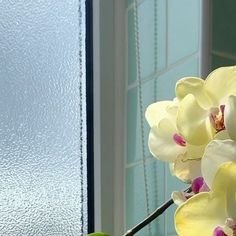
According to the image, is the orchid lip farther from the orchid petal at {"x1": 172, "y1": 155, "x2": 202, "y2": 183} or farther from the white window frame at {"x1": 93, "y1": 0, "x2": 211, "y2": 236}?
the white window frame at {"x1": 93, "y1": 0, "x2": 211, "y2": 236}

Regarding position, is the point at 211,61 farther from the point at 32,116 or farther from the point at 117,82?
the point at 32,116

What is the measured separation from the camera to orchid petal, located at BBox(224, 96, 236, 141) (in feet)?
1.40

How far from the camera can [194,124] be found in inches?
18.5

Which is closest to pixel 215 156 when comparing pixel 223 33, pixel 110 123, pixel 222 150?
pixel 222 150

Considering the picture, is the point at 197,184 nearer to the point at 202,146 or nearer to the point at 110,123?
the point at 202,146

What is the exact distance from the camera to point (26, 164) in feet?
3.80

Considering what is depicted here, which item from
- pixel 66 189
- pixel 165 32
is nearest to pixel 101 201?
pixel 66 189

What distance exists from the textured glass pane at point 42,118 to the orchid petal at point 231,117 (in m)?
0.75

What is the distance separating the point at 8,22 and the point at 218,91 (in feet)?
2.51

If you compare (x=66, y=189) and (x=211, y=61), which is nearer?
(x=211, y=61)

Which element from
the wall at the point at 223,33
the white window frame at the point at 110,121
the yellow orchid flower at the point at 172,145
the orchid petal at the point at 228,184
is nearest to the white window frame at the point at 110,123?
the white window frame at the point at 110,121

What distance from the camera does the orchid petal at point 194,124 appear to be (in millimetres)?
469

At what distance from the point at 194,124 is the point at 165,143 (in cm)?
5

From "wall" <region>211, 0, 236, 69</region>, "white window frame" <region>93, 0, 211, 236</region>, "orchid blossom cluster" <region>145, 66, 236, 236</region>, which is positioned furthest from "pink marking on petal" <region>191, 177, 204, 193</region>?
"white window frame" <region>93, 0, 211, 236</region>
